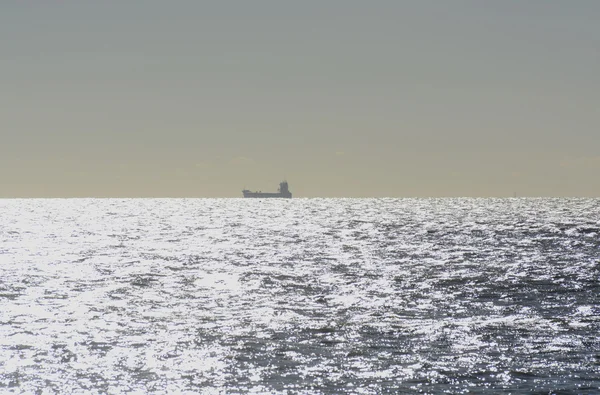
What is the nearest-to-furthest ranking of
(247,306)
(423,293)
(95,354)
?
(95,354) → (247,306) → (423,293)

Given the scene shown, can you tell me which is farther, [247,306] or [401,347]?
[247,306]

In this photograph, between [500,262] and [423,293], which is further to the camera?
[500,262]

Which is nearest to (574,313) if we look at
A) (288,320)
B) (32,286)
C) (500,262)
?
(288,320)

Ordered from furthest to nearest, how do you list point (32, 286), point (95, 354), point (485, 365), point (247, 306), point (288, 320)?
point (32, 286) → point (247, 306) → point (288, 320) → point (95, 354) → point (485, 365)

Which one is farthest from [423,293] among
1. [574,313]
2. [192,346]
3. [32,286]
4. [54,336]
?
[32,286]

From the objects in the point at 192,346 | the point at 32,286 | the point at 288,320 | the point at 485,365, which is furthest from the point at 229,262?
the point at 485,365

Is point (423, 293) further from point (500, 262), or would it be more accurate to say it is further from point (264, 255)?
point (264, 255)

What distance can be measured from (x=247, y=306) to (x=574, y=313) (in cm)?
1630

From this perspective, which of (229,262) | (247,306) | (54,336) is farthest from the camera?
(229,262)

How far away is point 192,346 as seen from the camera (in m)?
27.5

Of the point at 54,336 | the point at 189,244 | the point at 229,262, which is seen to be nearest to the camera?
the point at 54,336

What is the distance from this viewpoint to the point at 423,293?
42.6 metres

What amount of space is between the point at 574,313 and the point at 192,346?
18.6 meters

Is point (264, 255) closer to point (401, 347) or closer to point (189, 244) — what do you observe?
point (189, 244)
